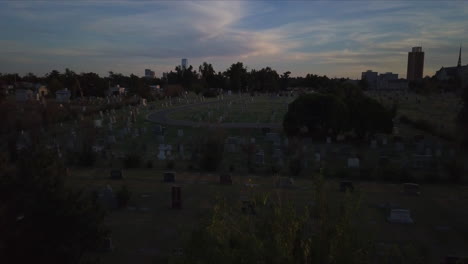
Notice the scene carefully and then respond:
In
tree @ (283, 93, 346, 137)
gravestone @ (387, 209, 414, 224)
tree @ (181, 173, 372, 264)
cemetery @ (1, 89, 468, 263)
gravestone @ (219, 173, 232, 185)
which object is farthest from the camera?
tree @ (283, 93, 346, 137)

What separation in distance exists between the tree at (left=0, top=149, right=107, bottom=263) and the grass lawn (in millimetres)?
1723

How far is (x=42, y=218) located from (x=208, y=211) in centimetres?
474

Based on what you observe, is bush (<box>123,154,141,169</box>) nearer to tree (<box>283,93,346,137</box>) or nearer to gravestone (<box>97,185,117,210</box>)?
gravestone (<box>97,185,117,210</box>)

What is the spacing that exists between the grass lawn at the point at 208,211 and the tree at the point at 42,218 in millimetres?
1723

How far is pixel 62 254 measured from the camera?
6.04m

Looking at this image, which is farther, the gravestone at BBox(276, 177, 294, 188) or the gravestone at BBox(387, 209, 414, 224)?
the gravestone at BBox(276, 177, 294, 188)

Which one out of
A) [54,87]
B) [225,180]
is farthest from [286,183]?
[54,87]

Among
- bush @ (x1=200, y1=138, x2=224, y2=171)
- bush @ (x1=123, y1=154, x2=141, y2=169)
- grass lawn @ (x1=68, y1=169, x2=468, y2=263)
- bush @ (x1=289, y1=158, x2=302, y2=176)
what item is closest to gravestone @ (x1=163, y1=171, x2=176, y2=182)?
grass lawn @ (x1=68, y1=169, x2=468, y2=263)

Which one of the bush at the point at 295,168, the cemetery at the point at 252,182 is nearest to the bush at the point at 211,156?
the cemetery at the point at 252,182

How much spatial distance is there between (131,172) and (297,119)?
480 inches

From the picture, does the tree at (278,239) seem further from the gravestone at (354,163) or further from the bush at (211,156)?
the gravestone at (354,163)

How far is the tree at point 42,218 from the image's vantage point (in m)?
5.89

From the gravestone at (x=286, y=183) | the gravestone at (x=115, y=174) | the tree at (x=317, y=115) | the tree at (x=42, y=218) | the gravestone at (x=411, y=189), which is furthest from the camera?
the tree at (x=317, y=115)

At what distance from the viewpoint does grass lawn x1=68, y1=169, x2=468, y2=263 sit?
851cm
